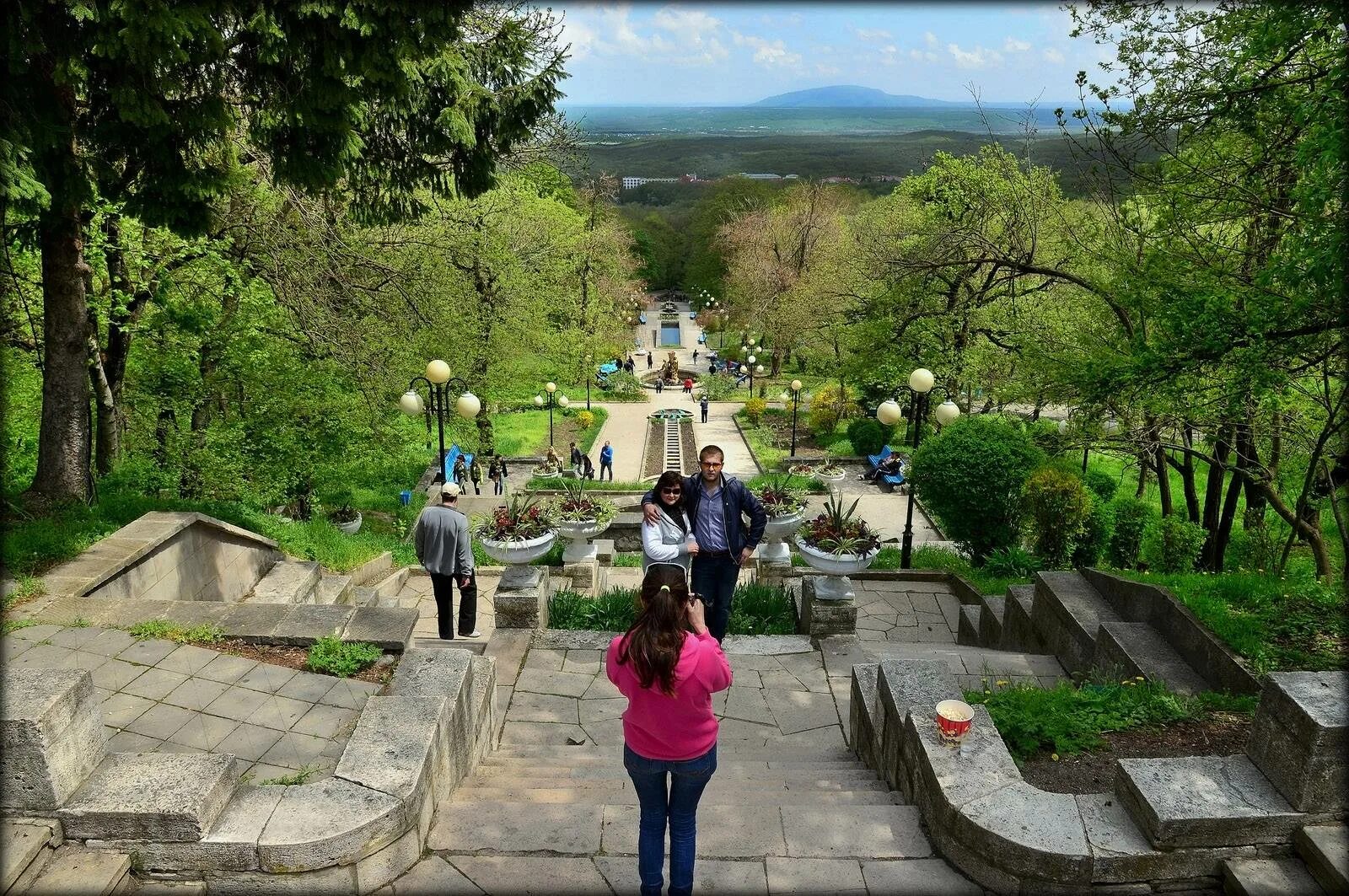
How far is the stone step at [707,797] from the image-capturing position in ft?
13.0

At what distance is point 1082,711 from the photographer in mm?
4273

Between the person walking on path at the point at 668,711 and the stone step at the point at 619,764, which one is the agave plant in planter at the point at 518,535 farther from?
the person walking on path at the point at 668,711

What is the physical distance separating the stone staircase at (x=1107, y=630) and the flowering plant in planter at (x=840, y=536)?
1687 mm

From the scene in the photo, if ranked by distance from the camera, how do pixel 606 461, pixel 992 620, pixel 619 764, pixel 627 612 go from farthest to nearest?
pixel 606 461 < pixel 992 620 < pixel 627 612 < pixel 619 764

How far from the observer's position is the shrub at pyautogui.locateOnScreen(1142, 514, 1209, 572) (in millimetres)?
9562

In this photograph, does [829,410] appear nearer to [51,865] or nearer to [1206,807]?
[1206,807]

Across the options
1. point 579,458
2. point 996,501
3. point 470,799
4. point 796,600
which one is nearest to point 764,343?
point 579,458

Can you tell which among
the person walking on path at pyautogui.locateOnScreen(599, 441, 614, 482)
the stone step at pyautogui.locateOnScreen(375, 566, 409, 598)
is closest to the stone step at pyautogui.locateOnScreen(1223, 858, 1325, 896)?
the stone step at pyautogui.locateOnScreen(375, 566, 409, 598)

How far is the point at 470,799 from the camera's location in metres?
4.05

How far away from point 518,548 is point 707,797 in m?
3.29

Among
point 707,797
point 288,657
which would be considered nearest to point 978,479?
point 707,797

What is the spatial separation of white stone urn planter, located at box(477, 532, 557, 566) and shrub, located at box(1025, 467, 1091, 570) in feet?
21.5

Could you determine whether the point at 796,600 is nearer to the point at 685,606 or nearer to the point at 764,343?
the point at 685,606

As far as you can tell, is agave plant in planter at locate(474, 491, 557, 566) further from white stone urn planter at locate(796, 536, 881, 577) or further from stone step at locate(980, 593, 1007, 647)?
stone step at locate(980, 593, 1007, 647)
